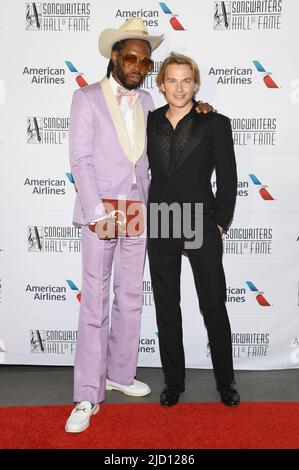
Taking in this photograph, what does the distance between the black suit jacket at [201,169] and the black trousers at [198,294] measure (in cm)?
16

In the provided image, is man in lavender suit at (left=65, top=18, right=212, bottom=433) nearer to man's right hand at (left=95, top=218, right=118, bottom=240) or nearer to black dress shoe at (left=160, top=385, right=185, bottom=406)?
man's right hand at (left=95, top=218, right=118, bottom=240)

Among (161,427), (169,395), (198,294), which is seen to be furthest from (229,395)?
(198,294)

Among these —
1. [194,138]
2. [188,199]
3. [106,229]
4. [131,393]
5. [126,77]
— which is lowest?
[131,393]

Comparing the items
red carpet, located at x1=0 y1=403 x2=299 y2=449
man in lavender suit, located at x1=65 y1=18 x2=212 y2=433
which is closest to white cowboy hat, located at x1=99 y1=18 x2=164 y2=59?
man in lavender suit, located at x1=65 y1=18 x2=212 y2=433

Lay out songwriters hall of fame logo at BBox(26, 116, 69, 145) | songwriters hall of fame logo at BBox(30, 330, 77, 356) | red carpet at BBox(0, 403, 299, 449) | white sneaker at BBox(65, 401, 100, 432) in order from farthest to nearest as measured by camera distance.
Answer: songwriters hall of fame logo at BBox(30, 330, 77, 356) < songwriters hall of fame logo at BBox(26, 116, 69, 145) < white sneaker at BBox(65, 401, 100, 432) < red carpet at BBox(0, 403, 299, 449)

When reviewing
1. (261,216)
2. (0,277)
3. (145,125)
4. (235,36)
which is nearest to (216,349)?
(261,216)

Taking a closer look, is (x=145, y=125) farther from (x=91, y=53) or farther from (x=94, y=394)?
(x=94, y=394)

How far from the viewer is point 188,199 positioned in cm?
280

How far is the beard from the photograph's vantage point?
107 inches

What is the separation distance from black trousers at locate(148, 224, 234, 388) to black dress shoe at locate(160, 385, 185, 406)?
0.06 meters

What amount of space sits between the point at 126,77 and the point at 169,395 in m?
1.59

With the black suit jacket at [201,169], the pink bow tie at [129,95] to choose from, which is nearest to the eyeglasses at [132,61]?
the pink bow tie at [129,95]

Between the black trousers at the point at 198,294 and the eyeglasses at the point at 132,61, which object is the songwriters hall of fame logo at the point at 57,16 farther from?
the black trousers at the point at 198,294

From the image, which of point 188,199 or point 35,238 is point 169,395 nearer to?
point 188,199
